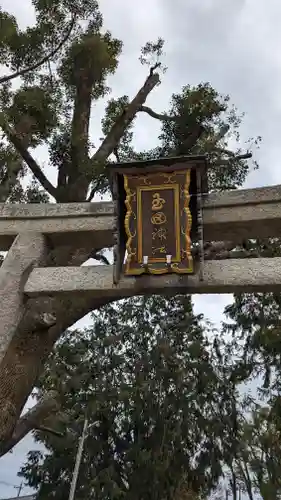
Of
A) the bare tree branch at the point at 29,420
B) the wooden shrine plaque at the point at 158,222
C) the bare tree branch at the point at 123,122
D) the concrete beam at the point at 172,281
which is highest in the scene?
the bare tree branch at the point at 123,122

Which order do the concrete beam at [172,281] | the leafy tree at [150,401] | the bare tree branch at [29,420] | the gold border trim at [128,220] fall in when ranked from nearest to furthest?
the concrete beam at [172,281] < the gold border trim at [128,220] < the bare tree branch at [29,420] < the leafy tree at [150,401]

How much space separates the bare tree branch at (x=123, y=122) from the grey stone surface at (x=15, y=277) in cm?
219

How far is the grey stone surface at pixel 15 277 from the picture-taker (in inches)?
153

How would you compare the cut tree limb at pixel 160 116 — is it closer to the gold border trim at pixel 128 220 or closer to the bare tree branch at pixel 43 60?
the bare tree branch at pixel 43 60

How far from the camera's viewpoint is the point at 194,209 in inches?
154

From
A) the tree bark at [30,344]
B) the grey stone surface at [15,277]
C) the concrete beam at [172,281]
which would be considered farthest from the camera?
the tree bark at [30,344]

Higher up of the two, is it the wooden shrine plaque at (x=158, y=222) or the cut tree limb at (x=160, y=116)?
the cut tree limb at (x=160, y=116)

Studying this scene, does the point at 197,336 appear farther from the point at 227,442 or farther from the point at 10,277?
the point at 10,277

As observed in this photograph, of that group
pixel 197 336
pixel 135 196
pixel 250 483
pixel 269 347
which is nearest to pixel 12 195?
pixel 135 196

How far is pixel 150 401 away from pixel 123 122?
7718 mm

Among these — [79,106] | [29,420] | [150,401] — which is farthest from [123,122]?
[150,401]

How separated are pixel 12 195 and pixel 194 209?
3.63 meters

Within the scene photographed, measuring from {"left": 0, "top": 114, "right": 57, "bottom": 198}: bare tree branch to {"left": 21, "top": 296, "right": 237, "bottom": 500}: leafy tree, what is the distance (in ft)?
20.5

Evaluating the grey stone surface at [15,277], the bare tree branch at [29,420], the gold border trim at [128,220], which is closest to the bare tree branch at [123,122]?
the grey stone surface at [15,277]
